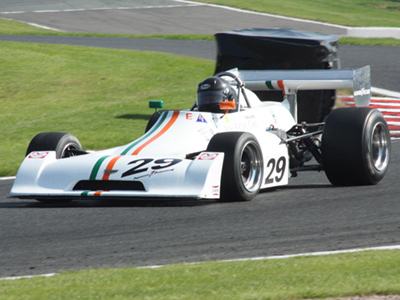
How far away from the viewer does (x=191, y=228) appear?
21.6 ft

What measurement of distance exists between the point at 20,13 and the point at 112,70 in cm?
2008

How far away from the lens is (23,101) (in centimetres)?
1866

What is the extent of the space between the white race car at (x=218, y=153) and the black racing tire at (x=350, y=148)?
1 centimetres

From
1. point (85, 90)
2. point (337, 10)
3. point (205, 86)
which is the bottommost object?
point (85, 90)

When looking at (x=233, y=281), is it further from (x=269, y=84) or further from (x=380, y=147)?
(x=269, y=84)

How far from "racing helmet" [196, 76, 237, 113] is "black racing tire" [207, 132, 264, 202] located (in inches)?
40.2

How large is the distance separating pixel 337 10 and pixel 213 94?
112 feet

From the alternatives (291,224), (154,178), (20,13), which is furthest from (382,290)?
(20,13)

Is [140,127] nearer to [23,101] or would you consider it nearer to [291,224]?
[23,101]

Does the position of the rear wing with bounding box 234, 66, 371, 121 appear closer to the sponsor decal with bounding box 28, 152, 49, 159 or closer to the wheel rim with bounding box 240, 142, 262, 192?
the wheel rim with bounding box 240, 142, 262, 192

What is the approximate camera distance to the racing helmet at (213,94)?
8774 mm

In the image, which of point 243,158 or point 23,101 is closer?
point 243,158

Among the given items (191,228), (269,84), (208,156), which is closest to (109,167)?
(208,156)

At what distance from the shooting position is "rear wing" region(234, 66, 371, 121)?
985 cm
